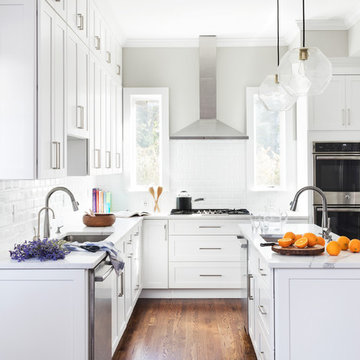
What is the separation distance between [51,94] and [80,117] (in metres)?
0.65

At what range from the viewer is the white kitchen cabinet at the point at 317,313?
2.34 metres

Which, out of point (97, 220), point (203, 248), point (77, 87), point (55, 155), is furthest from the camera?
point (203, 248)

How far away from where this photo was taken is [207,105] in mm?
5312

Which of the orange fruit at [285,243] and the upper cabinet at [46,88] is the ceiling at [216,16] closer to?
the upper cabinet at [46,88]

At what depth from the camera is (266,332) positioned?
263 centimetres

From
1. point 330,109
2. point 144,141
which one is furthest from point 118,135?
point 330,109

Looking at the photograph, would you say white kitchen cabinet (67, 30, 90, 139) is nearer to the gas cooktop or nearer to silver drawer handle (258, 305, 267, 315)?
silver drawer handle (258, 305, 267, 315)

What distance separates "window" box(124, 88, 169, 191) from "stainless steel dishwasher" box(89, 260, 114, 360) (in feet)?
9.10

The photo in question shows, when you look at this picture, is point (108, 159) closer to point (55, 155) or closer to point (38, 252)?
point (55, 155)

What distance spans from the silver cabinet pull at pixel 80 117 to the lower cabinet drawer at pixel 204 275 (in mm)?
2117

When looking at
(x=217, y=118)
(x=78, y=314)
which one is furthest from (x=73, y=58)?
(x=217, y=118)

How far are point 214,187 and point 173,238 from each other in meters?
0.91

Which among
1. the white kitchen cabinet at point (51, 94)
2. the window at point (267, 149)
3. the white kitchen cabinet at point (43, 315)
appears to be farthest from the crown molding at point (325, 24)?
the white kitchen cabinet at point (43, 315)

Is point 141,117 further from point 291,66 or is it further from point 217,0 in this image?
point 291,66
